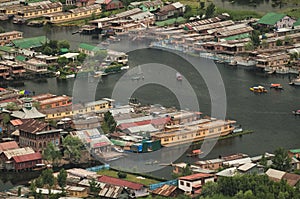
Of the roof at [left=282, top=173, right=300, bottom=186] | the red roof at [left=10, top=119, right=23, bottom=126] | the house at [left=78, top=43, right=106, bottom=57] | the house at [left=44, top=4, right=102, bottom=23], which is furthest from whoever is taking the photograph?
the house at [left=44, top=4, right=102, bottom=23]

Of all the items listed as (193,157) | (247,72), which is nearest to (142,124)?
(193,157)

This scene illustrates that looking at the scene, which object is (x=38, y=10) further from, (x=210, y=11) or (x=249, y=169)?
(x=249, y=169)

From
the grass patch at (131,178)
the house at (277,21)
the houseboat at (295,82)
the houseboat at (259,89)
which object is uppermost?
the house at (277,21)

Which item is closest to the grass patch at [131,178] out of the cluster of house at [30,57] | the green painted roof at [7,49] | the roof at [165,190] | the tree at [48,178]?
the roof at [165,190]

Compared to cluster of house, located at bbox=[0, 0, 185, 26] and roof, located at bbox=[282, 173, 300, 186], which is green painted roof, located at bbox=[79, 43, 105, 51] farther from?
roof, located at bbox=[282, 173, 300, 186]

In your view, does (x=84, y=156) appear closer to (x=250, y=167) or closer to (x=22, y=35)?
(x=250, y=167)

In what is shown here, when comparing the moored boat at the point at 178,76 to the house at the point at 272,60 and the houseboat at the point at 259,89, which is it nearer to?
the houseboat at the point at 259,89

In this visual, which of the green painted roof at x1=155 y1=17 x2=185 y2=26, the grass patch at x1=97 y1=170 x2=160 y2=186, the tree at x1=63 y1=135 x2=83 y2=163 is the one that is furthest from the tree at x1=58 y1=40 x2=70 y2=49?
the grass patch at x1=97 y1=170 x2=160 y2=186
